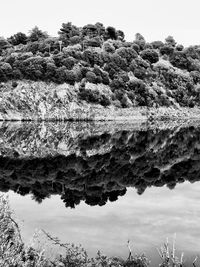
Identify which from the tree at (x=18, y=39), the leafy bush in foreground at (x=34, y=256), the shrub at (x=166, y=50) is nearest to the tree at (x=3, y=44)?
the tree at (x=18, y=39)

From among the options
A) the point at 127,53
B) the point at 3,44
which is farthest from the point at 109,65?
the point at 3,44

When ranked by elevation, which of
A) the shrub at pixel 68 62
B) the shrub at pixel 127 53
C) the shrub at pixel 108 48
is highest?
the shrub at pixel 108 48

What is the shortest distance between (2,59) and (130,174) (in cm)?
10676

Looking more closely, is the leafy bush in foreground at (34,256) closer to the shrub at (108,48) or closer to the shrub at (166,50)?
the shrub at (108,48)

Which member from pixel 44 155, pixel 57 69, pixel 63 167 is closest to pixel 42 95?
pixel 57 69

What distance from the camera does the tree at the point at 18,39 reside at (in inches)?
6624

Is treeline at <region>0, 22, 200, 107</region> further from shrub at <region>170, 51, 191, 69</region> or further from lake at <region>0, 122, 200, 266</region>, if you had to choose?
lake at <region>0, 122, 200, 266</region>

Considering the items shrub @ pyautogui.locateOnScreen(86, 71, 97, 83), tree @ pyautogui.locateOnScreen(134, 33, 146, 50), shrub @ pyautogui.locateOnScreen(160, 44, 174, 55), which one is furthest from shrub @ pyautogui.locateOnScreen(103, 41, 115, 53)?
shrub @ pyautogui.locateOnScreen(160, 44, 174, 55)

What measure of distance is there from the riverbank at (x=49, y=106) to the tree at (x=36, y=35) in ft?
125

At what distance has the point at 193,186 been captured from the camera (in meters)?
36.5

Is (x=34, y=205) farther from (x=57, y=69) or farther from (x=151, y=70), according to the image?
(x=151, y=70)

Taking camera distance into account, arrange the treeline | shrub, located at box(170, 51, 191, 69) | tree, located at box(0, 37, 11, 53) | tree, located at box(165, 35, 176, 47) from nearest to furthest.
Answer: the treeline < tree, located at box(0, 37, 11, 53) < shrub, located at box(170, 51, 191, 69) < tree, located at box(165, 35, 176, 47)

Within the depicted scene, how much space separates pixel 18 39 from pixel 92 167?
135 meters

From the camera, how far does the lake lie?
21.1m
